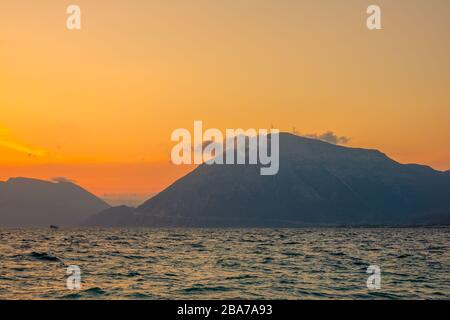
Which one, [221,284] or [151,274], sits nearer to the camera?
[221,284]

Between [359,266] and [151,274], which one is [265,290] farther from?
[359,266]

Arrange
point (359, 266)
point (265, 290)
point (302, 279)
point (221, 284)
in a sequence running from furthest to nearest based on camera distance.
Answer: point (359, 266)
point (302, 279)
point (221, 284)
point (265, 290)

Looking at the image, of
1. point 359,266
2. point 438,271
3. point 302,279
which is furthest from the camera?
point 359,266

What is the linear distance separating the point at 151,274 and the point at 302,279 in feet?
40.7

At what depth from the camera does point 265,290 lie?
37031 mm
